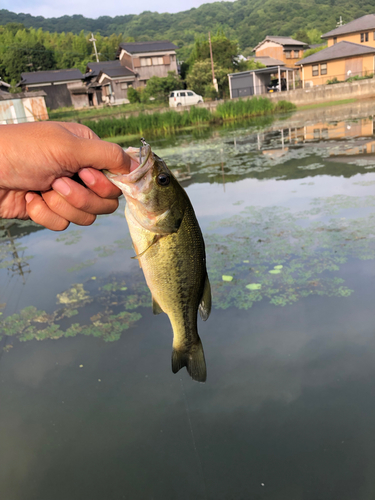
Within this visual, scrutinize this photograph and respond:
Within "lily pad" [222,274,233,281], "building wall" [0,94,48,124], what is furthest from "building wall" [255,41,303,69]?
"lily pad" [222,274,233,281]

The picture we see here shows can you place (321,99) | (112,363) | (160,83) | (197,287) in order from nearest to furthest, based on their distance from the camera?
1. (197,287)
2. (112,363)
3. (321,99)
4. (160,83)

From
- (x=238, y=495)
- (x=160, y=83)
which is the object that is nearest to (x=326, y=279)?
(x=238, y=495)

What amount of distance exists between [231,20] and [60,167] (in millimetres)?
116789

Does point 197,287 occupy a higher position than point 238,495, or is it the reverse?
point 197,287

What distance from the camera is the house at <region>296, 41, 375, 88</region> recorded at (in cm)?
3166

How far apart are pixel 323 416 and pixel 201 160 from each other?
30.5ft

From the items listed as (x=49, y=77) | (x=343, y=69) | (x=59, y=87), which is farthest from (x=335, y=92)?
(x=49, y=77)

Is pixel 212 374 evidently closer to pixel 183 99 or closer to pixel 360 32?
pixel 183 99

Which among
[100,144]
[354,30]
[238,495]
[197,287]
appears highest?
[354,30]

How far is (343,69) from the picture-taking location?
3306 cm

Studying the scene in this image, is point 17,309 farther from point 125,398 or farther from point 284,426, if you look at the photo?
point 284,426

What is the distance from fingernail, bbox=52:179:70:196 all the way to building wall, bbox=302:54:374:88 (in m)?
35.5

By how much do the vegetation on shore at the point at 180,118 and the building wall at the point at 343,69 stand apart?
41.9 ft

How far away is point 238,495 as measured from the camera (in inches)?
79.4
